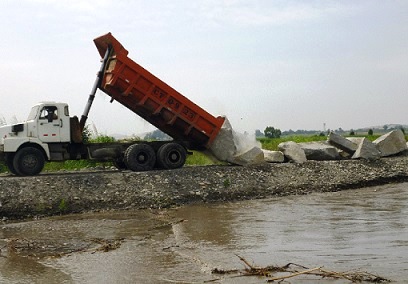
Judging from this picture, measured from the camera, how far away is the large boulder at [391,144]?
21484 mm

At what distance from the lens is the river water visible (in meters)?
7.98

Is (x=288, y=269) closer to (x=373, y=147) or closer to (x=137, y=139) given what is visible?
(x=137, y=139)

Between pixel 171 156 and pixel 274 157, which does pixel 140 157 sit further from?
pixel 274 157

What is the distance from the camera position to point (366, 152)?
67.5ft

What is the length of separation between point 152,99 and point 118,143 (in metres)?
1.80

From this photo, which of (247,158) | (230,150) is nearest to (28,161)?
(230,150)

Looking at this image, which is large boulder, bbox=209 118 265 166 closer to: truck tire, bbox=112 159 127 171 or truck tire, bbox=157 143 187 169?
truck tire, bbox=157 143 187 169

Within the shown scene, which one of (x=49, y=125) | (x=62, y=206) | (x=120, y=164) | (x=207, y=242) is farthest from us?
(x=120, y=164)

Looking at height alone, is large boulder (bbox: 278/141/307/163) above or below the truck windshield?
below

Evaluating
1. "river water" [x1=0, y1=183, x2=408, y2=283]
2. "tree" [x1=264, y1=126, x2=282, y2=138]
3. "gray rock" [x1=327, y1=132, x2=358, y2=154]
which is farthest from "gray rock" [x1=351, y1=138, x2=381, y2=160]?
"tree" [x1=264, y1=126, x2=282, y2=138]

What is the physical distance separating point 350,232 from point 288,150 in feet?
31.9

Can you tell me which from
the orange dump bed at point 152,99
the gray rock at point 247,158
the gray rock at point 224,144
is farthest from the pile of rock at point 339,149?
the orange dump bed at point 152,99

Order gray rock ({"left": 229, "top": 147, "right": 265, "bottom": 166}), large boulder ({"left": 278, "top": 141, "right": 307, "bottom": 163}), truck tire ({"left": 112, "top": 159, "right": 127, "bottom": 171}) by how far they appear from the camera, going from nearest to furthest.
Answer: truck tire ({"left": 112, "top": 159, "right": 127, "bottom": 171})
gray rock ({"left": 229, "top": 147, "right": 265, "bottom": 166})
large boulder ({"left": 278, "top": 141, "right": 307, "bottom": 163})

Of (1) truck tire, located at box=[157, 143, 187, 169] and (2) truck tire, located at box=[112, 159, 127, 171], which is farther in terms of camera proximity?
(2) truck tire, located at box=[112, 159, 127, 171]
